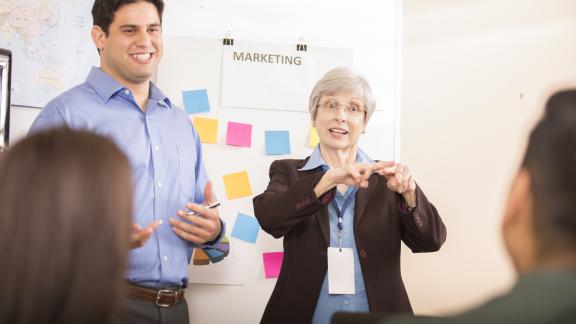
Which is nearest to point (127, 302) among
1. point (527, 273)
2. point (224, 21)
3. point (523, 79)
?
point (527, 273)

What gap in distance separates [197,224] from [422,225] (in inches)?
29.7

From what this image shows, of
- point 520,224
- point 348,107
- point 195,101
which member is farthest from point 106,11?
point 520,224

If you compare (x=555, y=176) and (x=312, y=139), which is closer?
(x=555, y=176)

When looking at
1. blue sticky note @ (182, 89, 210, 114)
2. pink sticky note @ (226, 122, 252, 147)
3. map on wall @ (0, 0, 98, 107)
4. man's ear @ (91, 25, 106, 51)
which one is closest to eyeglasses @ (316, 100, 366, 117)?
pink sticky note @ (226, 122, 252, 147)

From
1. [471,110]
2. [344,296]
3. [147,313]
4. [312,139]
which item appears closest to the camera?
[147,313]

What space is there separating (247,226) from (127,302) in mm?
953

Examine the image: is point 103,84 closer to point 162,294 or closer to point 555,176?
point 162,294

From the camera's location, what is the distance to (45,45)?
2486 mm

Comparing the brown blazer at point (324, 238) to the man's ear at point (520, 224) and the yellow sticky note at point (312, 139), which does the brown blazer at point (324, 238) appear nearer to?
the yellow sticky note at point (312, 139)

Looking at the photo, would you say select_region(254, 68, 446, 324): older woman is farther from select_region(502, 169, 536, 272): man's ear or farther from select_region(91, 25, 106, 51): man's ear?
select_region(502, 169, 536, 272): man's ear

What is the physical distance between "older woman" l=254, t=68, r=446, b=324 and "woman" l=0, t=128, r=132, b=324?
1032 millimetres

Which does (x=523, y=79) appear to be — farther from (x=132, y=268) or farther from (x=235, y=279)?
(x=132, y=268)

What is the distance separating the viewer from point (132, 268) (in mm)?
1818

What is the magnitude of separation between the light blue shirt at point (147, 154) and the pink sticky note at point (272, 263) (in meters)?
0.65
